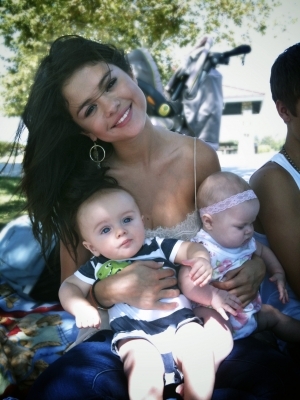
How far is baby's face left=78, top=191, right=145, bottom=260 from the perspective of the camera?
1.72 metres

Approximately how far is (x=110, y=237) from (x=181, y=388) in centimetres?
59

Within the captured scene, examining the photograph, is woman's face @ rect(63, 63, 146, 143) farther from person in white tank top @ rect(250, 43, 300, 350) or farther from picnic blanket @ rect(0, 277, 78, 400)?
picnic blanket @ rect(0, 277, 78, 400)

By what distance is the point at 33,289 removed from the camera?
3098 millimetres

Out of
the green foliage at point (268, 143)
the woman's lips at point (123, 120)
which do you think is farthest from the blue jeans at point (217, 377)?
the green foliage at point (268, 143)

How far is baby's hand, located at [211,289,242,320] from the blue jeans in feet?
0.56

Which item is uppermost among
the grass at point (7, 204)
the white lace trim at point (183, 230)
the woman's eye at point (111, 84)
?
the woman's eye at point (111, 84)

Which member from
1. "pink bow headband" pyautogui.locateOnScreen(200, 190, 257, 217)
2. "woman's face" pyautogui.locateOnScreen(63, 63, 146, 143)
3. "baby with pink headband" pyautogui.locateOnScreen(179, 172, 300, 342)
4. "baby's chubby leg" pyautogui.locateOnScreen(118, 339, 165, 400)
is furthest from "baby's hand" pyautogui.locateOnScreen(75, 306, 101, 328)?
"woman's face" pyautogui.locateOnScreen(63, 63, 146, 143)

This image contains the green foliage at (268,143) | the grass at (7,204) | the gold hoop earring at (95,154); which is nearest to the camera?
the gold hoop earring at (95,154)

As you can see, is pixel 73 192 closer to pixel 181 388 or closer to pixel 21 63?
pixel 181 388

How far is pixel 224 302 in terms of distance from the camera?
1.65 meters

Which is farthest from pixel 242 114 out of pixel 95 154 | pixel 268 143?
pixel 95 154

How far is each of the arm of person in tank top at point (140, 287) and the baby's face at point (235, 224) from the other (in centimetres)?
26

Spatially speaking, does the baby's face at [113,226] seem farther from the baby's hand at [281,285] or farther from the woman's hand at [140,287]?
the baby's hand at [281,285]

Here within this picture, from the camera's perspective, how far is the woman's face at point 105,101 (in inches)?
73.2
